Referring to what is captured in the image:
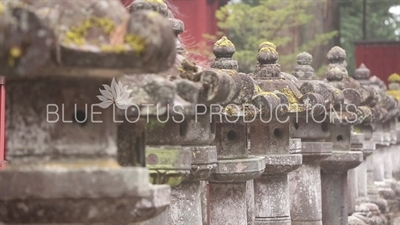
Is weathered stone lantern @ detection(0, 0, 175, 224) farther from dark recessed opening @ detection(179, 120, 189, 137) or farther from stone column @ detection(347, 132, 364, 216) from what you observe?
stone column @ detection(347, 132, 364, 216)

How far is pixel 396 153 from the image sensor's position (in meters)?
25.2

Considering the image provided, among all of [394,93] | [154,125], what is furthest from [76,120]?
[394,93]

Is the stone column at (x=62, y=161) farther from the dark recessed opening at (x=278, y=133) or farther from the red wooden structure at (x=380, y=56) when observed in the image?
the red wooden structure at (x=380, y=56)

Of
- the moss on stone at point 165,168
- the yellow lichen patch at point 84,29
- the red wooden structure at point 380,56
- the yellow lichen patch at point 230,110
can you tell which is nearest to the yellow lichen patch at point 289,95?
the yellow lichen patch at point 230,110

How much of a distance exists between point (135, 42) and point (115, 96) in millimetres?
744

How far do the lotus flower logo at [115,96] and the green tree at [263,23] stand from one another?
731 inches

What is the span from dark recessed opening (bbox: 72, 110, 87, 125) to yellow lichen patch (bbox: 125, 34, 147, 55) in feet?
1.38

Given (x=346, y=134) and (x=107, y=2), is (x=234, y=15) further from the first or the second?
(x=107, y=2)

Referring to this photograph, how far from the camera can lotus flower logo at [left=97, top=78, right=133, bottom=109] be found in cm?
550

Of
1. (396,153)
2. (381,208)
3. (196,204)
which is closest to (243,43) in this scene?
(396,153)

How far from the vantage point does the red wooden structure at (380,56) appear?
35.2 meters

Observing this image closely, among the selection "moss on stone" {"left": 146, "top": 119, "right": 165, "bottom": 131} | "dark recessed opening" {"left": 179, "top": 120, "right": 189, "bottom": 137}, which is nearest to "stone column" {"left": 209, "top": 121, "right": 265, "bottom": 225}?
"dark recessed opening" {"left": 179, "top": 120, "right": 189, "bottom": 137}

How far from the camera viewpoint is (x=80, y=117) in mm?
5371

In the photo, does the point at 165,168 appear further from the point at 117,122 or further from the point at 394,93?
the point at 394,93
